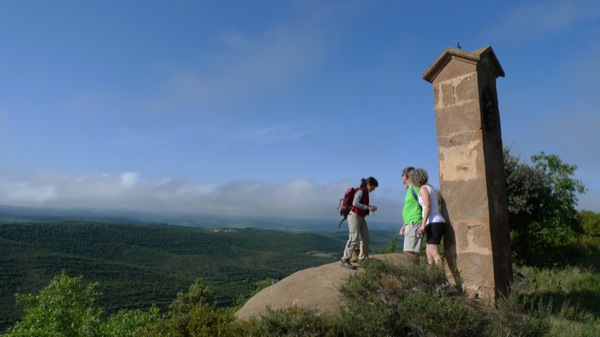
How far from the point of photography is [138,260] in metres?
101

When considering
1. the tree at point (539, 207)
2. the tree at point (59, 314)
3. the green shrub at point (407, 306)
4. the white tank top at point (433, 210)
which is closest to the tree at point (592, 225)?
the tree at point (539, 207)

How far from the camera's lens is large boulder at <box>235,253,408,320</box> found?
597 centimetres

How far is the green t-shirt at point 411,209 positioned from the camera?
6867 millimetres

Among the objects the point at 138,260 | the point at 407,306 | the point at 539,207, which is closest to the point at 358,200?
the point at 407,306

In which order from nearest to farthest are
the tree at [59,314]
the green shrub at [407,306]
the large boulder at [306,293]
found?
1. the green shrub at [407,306]
2. the large boulder at [306,293]
3. the tree at [59,314]

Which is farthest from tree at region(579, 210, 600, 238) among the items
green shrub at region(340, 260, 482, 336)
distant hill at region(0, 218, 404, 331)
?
distant hill at region(0, 218, 404, 331)

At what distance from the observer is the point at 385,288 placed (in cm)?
554

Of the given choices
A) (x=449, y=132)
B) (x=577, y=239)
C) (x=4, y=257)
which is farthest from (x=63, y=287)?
(x=4, y=257)

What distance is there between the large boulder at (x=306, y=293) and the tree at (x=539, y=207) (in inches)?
289

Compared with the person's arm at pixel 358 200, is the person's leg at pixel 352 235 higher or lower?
lower

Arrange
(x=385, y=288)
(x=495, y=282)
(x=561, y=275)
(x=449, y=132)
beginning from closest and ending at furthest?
(x=385, y=288) → (x=495, y=282) → (x=449, y=132) → (x=561, y=275)

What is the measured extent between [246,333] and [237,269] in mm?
95232

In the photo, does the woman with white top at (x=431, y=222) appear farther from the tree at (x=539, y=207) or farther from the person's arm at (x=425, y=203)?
the tree at (x=539, y=207)

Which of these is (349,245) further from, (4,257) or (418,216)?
(4,257)
